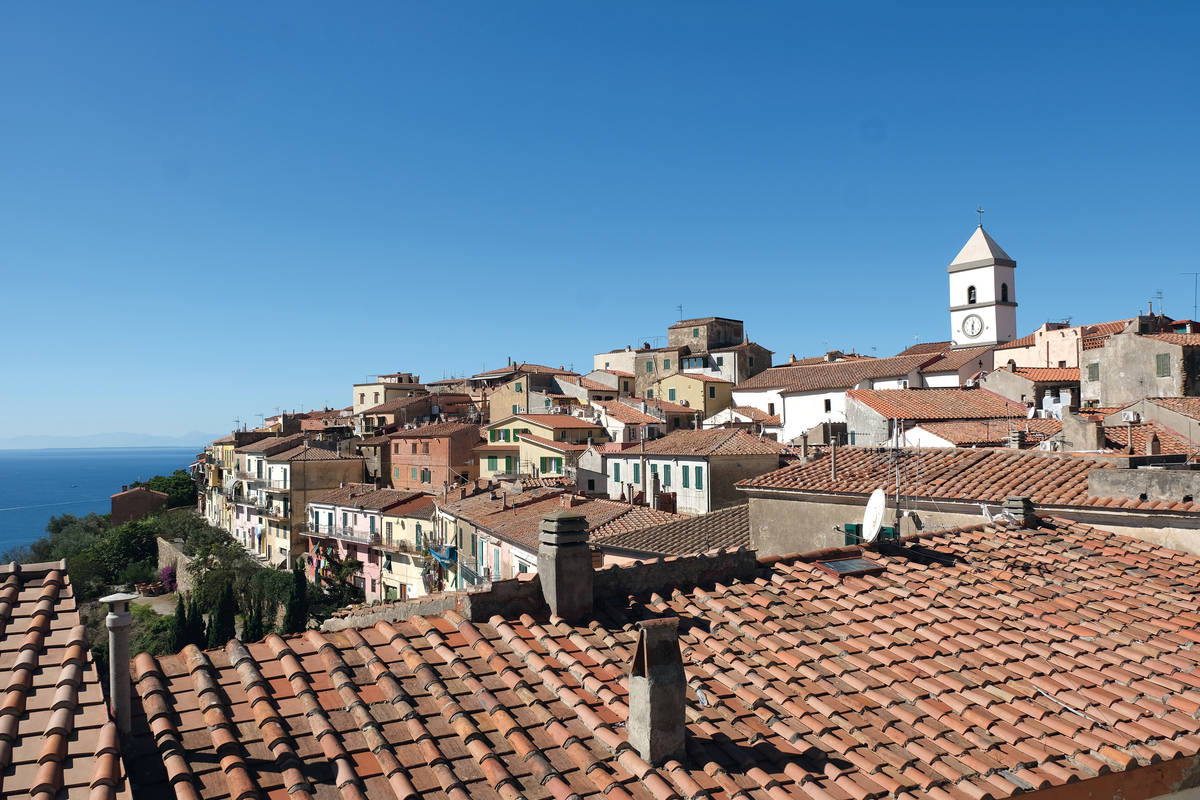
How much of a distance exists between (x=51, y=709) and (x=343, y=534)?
157ft

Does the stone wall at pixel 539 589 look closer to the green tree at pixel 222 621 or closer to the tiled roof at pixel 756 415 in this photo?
the green tree at pixel 222 621

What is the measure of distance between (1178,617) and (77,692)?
32.6 ft

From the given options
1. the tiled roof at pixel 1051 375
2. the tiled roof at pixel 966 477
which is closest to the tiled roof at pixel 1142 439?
the tiled roof at pixel 966 477

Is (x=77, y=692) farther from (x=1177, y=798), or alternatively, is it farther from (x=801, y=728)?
(x=1177, y=798)

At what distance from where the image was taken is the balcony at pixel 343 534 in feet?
158

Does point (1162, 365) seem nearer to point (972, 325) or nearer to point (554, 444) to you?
point (554, 444)

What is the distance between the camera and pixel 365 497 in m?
50.5

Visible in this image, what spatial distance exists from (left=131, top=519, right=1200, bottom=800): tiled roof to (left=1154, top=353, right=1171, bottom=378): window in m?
33.4

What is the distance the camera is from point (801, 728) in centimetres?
607

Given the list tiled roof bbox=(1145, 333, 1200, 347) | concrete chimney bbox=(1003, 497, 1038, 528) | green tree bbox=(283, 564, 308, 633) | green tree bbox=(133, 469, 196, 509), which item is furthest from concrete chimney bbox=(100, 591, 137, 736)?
green tree bbox=(133, 469, 196, 509)

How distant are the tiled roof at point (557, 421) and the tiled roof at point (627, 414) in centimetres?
165

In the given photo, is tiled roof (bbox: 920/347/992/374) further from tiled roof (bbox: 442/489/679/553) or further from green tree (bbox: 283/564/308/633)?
green tree (bbox: 283/564/308/633)

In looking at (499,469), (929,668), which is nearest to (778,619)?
(929,668)

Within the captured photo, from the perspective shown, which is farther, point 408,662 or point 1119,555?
point 1119,555
